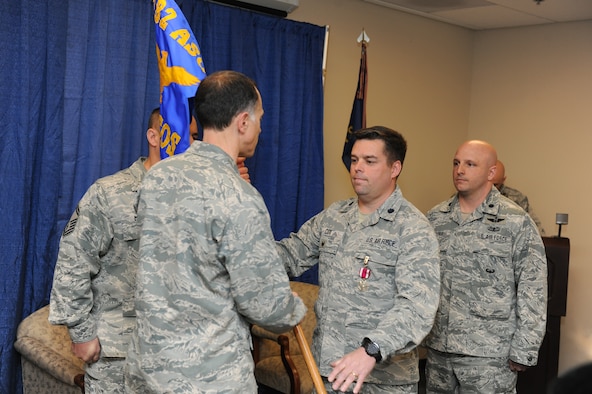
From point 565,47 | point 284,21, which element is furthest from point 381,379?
point 565,47

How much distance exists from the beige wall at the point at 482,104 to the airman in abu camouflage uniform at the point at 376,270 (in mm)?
2578

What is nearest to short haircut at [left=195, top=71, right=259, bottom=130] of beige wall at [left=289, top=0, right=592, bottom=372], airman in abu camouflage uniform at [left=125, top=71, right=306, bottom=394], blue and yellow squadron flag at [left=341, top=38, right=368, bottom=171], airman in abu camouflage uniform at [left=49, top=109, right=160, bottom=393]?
airman in abu camouflage uniform at [left=125, top=71, right=306, bottom=394]

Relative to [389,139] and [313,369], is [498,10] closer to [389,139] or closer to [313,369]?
[389,139]

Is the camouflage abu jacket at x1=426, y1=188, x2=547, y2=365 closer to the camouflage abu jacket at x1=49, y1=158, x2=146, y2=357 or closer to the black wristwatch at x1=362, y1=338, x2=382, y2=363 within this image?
the black wristwatch at x1=362, y1=338, x2=382, y2=363

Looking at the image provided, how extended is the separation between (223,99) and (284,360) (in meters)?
2.31

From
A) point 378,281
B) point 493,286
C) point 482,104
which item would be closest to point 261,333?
point 493,286

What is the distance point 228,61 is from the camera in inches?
185

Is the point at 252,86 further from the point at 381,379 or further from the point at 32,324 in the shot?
the point at 32,324

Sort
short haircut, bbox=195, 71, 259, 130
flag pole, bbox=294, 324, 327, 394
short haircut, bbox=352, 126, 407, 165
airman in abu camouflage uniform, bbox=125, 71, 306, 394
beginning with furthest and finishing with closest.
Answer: short haircut, bbox=352, 126, 407, 165
flag pole, bbox=294, 324, 327, 394
short haircut, bbox=195, 71, 259, 130
airman in abu camouflage uniform, bbox=125, 71, 306, 394

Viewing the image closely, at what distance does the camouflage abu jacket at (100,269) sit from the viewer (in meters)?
2.61

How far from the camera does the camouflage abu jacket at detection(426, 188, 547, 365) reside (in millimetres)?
3363

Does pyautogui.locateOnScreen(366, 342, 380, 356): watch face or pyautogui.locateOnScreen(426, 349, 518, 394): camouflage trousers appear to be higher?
pyautogui.locateOnScreen(366, 342, 380, 356): watch face

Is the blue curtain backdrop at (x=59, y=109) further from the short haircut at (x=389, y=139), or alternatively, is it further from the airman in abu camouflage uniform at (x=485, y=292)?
the airman in abu camouflage uniform at (x=485, y=292)

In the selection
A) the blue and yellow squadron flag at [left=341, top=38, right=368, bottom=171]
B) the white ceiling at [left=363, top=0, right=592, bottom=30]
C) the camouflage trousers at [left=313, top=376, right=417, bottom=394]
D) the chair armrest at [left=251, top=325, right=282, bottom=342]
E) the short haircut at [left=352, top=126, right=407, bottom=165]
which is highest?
the white ceiling at [left=363, top=0, right=592, bottom=30]
